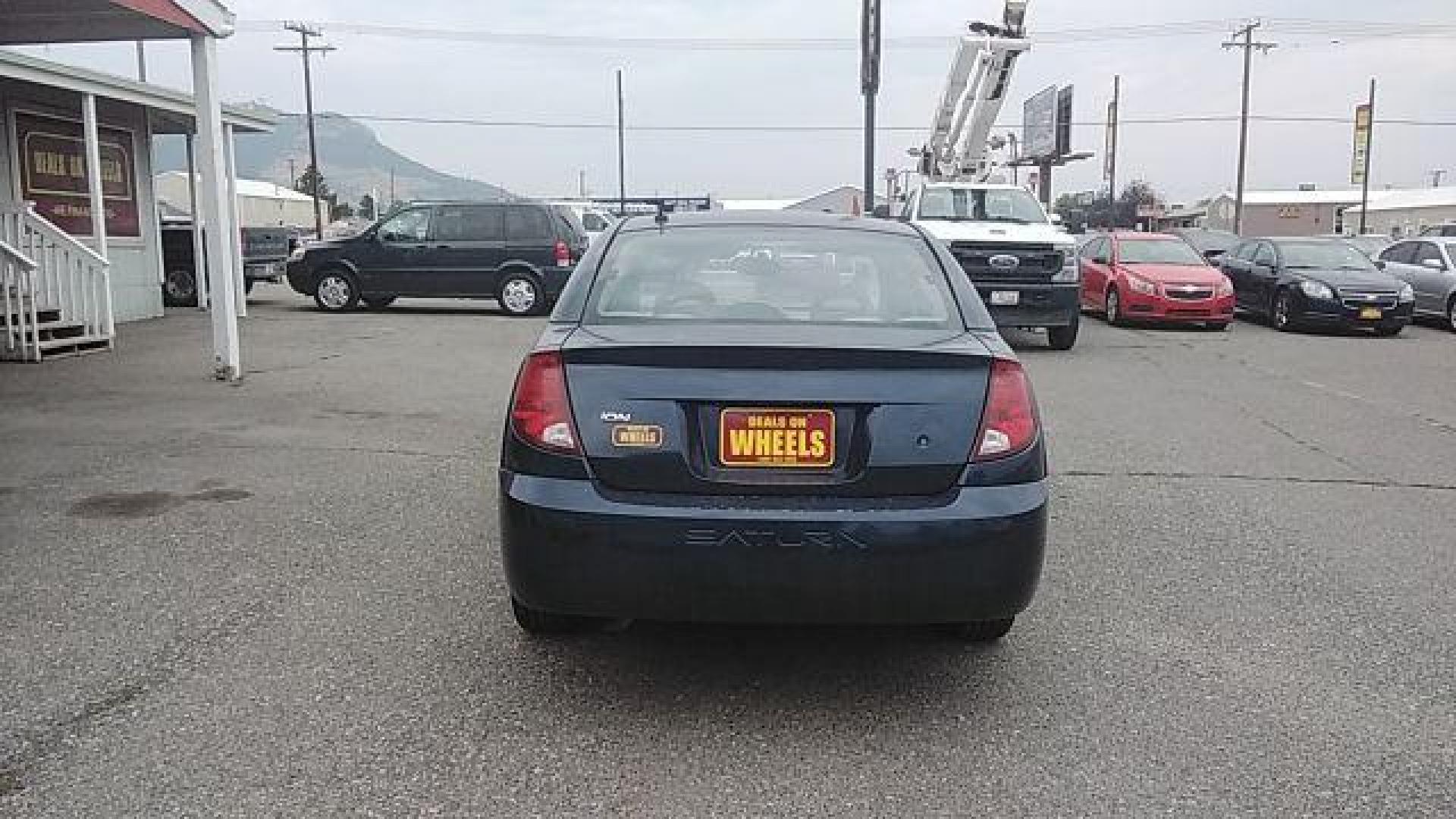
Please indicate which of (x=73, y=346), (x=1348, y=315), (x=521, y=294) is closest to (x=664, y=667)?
(x=73, y=346)

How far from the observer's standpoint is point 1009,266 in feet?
44.5

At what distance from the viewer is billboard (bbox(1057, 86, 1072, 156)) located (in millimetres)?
47656

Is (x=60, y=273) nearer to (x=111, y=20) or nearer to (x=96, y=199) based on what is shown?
(x=96, y=199)

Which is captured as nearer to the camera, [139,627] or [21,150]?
[139,627]

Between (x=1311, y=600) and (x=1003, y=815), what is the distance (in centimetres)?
236

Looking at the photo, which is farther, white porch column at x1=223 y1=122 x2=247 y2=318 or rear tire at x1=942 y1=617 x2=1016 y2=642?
white porch column at x1=223 y1=122 x2=247 y2=318

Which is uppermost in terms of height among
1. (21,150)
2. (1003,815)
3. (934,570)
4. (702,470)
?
(21,150)

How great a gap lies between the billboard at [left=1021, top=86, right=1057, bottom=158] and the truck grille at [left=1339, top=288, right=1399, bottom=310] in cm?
3260

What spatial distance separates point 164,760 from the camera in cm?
323

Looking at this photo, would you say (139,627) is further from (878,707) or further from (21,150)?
(21,150)

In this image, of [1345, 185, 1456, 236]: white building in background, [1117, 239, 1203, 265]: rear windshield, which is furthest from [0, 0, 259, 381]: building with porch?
[1345, 185, 1456, 236]: white building in background

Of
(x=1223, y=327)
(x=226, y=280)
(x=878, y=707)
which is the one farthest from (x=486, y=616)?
(x=1223, y=327)

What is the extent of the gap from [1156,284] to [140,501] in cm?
1404

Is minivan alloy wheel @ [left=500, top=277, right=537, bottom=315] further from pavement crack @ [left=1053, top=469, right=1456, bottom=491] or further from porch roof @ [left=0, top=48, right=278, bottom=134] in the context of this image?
pavement crack @ [left=1053, top=469, right=1456, bottom=491]
